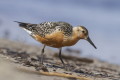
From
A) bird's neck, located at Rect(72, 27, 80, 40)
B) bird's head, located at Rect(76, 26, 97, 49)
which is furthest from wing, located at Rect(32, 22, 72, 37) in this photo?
bird's head, located at Rect(76, 26, 97, 49)

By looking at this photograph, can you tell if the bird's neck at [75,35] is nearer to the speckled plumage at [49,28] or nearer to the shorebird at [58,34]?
the shorebird at [58,34]

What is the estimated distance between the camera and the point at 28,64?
13953 mm

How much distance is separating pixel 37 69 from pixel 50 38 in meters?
1.55

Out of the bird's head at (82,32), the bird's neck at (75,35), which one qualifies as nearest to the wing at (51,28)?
the bird's neck at (75,35)

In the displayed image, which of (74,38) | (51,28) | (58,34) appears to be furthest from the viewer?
(51,28)

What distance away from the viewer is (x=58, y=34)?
14.5m

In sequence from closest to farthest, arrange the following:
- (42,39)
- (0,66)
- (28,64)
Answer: (0,66), (28,64), (42,39)

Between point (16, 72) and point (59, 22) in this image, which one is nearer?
point (16, 72)

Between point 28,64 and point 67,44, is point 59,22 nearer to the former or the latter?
point 67,44

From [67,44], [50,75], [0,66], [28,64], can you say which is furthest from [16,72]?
[67,44]

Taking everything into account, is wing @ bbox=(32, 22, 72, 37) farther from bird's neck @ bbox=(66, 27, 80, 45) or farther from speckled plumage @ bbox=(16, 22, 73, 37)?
bird's neck @ bbox=(66, 27, 80, 45)

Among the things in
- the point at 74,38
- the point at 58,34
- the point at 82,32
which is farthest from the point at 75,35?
the point at 58,34

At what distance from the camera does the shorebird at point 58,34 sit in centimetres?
1447

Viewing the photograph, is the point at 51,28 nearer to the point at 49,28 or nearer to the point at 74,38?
the point at 49,28
